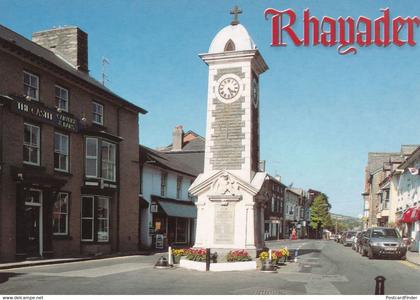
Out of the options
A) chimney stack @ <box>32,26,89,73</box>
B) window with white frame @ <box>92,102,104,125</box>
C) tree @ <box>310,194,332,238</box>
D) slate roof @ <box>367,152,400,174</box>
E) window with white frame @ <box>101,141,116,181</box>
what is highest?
chimney stack @ <box>32,26,89,73</box>

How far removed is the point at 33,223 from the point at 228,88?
10560 millimetres

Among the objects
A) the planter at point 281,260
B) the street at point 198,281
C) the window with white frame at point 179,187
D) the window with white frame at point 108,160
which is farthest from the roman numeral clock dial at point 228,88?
the window with white frame at point 179,187

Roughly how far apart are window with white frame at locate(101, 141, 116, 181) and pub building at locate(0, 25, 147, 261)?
0.06 meters

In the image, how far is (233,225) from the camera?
849 inches

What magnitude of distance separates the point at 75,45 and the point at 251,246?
1722 centimetres

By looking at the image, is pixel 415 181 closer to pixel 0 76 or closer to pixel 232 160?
pixel 232 160

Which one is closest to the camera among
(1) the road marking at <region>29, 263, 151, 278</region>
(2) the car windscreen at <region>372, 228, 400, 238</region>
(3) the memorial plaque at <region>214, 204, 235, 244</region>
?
(1) the road marking at <region>29, 263, 151, 278</region>

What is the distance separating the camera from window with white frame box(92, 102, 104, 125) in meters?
28.6

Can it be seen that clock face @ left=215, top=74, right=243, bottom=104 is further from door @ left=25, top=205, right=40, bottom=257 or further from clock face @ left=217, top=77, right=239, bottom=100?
door @ left=25, top=205, right=40, bottom=257

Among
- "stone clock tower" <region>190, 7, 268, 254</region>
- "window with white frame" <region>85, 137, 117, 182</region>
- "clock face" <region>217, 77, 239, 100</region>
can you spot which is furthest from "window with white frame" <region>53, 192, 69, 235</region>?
"clock face" <region>217, 77, 239, 100</region>

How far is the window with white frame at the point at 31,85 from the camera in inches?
907

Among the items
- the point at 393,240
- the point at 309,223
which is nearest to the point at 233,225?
the point at 393,240

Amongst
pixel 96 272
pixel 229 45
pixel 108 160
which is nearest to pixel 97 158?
pixel 108 160

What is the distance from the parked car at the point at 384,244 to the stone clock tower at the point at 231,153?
7038 mm
